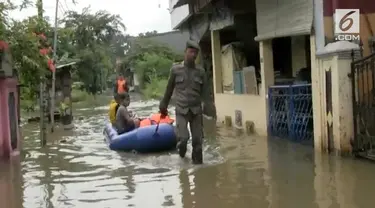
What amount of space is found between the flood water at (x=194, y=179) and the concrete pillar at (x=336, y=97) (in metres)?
0.37

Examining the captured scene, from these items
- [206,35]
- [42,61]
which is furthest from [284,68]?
[42,61]

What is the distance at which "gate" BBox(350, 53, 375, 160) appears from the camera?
902 cm

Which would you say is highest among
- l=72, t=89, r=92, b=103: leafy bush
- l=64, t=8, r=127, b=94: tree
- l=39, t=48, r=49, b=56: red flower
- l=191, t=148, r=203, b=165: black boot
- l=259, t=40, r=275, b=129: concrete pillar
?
l=64, t=8, r=127, b=94: tree

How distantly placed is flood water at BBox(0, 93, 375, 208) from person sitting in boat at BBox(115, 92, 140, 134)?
1.89 feet

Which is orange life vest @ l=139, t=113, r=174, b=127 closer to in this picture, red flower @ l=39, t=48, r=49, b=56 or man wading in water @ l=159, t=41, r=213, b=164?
man wading in water @ l=159, t=41, r=213, b=164

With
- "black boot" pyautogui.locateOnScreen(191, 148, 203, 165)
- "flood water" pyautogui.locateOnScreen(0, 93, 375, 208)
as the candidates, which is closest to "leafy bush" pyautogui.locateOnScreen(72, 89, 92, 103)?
"flood water" pyautogui.locateOnScreen(0, 93, 375, 208)

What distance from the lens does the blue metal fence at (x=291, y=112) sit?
11.4m

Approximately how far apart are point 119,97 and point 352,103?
4.63 m

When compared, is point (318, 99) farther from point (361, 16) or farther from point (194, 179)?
point (194, 179)

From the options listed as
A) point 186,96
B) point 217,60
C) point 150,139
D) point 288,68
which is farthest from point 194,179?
point 217,60

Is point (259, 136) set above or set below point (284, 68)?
below

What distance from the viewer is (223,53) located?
17641mm

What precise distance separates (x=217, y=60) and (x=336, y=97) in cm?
879

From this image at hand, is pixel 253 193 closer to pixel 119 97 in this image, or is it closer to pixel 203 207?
pixel 203 207
